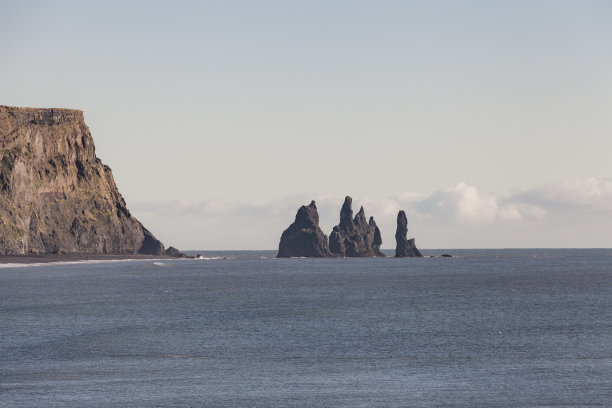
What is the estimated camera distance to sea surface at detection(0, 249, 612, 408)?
127 feet

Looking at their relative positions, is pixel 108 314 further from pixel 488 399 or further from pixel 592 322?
pixel 488 399

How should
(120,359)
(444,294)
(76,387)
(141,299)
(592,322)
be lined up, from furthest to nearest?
(444,294)
(141,299)
(592,322)
(120,359)
(76,387)

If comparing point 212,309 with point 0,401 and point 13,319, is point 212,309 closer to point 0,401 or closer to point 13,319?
point 13,319

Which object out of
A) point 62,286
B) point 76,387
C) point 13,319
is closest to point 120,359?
point 76,387

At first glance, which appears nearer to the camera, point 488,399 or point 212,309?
point 488,399

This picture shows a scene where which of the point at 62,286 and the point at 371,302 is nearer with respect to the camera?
the point at 371,302

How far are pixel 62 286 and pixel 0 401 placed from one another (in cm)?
9918

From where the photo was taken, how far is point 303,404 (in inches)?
1441

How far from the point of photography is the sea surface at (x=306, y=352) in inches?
1522

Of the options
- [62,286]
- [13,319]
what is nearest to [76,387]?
[13,319]

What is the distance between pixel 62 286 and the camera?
133500 mm

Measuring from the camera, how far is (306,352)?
54.3m

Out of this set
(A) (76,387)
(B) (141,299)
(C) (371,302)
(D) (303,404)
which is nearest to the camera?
(D) (303,404)

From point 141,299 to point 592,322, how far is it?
5338 cm
